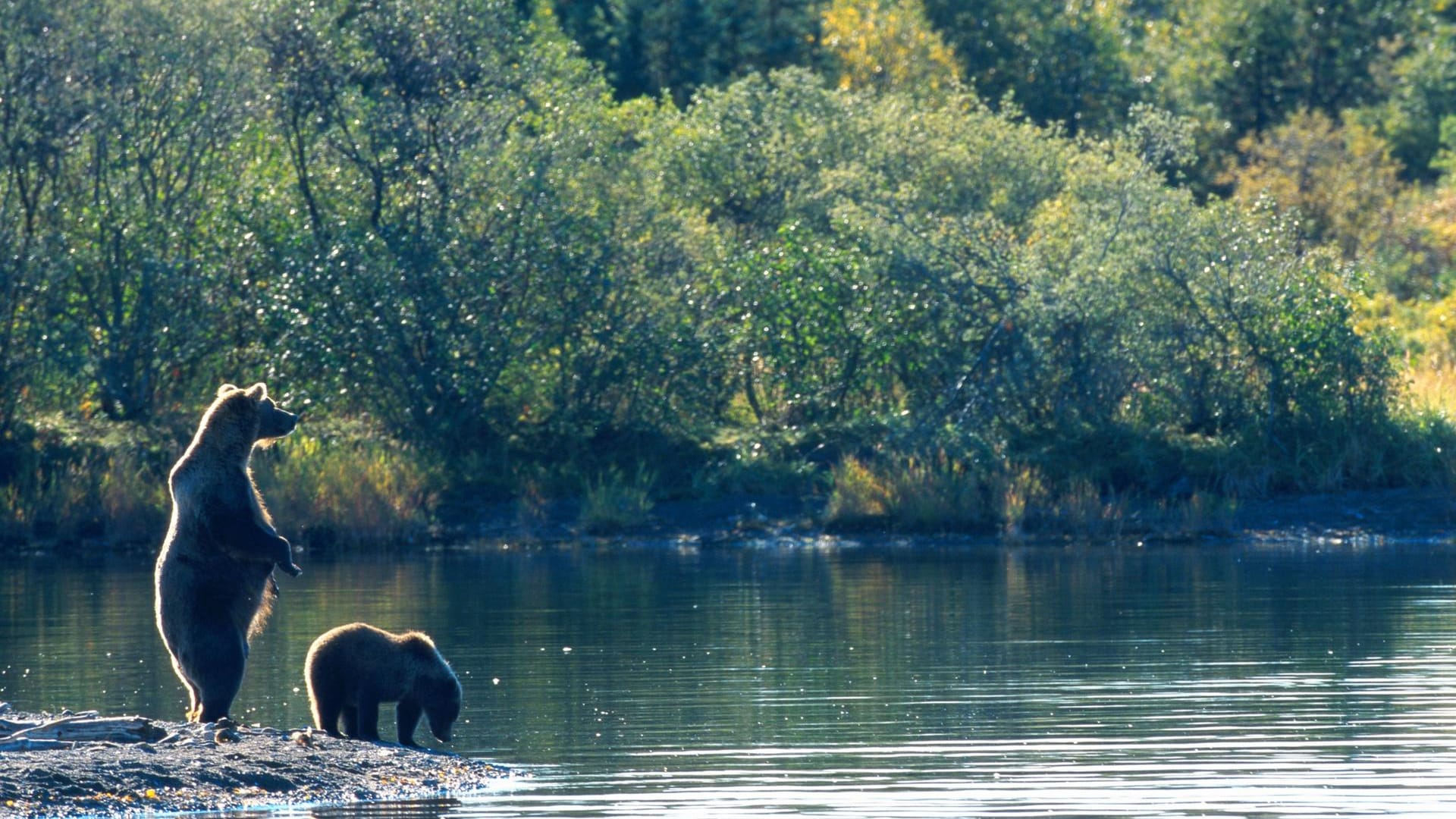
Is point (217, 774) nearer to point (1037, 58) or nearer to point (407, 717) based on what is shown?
point (407, 717)

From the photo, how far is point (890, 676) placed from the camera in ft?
57.9

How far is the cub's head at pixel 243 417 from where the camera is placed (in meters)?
13.7

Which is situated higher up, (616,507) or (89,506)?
(89,506)

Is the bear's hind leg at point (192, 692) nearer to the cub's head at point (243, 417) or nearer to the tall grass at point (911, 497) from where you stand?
the cub's head at point (243, 417)

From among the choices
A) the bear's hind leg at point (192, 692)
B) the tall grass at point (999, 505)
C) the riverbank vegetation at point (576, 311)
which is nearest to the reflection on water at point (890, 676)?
the bear's hind leg at point (192, 692)

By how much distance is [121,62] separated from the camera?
3538cm

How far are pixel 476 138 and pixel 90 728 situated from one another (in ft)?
76.5

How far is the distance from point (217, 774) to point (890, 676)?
6.63 meters

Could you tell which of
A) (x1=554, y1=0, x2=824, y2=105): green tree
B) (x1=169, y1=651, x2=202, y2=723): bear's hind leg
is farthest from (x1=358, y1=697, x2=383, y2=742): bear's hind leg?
(x1=554, y1=0, x2=824, y2=105): green tree

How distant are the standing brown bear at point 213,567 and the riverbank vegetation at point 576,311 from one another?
19184 millimetres

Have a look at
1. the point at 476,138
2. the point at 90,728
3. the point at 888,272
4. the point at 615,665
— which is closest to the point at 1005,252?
the point at 888,272

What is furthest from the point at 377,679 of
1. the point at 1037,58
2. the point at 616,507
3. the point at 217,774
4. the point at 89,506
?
the point at 1037,58

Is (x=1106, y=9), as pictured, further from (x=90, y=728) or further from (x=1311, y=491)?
(x=90, y=728)

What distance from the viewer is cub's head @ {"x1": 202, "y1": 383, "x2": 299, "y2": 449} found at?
1373 centimetres
